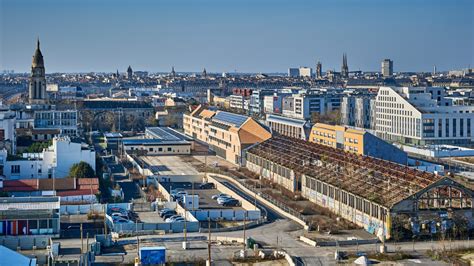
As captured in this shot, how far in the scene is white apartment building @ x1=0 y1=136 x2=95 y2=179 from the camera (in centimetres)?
1762

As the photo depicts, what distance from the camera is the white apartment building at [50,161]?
17.6m

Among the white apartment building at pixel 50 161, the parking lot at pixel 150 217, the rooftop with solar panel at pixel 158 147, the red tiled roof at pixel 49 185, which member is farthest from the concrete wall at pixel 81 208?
the rooftop with solar panel at pixel 158 147

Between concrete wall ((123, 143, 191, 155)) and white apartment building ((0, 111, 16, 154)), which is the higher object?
white apartment building ((0, 111, 16, 154))

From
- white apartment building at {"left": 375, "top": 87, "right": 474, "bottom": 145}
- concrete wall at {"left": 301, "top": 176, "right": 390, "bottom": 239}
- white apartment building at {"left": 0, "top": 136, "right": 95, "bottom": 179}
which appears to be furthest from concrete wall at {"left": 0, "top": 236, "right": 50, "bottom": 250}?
white apartment building at {"left": 375, "top": 87, "right": 474, "bottom": 145}

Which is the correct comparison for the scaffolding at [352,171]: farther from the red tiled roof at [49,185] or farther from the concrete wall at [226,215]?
the red tiled roof at [49,185]

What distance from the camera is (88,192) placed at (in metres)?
15.7

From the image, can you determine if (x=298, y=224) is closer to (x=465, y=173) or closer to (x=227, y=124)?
(x=465, y=173)

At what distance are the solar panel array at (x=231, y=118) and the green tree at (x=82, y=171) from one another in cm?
680

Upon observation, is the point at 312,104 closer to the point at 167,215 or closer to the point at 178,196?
the point at 178,196

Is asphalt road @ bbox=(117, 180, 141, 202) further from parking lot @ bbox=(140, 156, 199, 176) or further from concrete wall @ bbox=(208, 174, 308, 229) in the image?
concrete wall @ bbox=(208, 174, 308, 229)

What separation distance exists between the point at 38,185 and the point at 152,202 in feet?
7.32

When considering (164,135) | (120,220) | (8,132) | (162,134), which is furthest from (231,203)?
(162,134)

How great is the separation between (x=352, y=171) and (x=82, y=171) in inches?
220

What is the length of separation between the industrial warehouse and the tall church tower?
1321 cm
